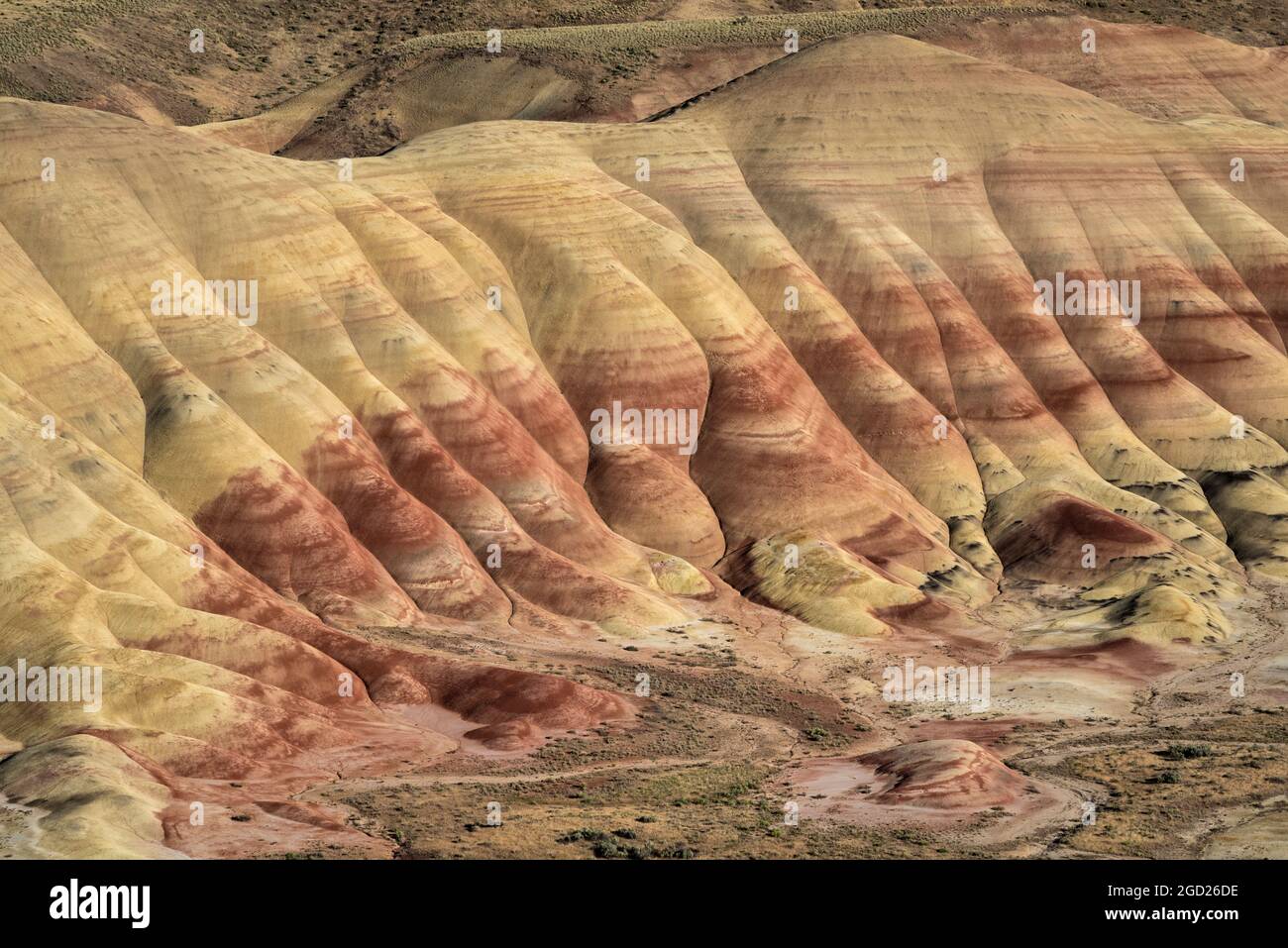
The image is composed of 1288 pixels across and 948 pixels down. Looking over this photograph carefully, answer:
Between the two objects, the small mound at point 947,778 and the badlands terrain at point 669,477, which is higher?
the badlands terrain at point 669,477

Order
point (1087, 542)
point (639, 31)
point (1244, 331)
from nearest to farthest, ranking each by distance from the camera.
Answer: point (1087, 542), point (1244, 331), point (639, 31)

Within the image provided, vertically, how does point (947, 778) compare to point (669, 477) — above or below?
below

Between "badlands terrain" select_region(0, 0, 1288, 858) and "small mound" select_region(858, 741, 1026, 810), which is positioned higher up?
"badlands terrain" select_region(0, 0, 1288, 858)

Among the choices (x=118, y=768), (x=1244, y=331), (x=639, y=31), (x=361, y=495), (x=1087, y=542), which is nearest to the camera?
(x=118, y=768)

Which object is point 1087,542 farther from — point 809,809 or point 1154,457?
point 809,809

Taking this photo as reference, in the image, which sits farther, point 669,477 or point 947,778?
point 669,477

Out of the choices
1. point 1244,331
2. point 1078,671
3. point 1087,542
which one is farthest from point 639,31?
point 1078,671

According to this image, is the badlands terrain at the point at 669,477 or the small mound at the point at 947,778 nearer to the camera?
the small mound at the point at 947,778

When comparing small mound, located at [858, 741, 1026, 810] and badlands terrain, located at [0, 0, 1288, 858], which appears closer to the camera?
small mound, located at [858, 741, 1026, 810]
